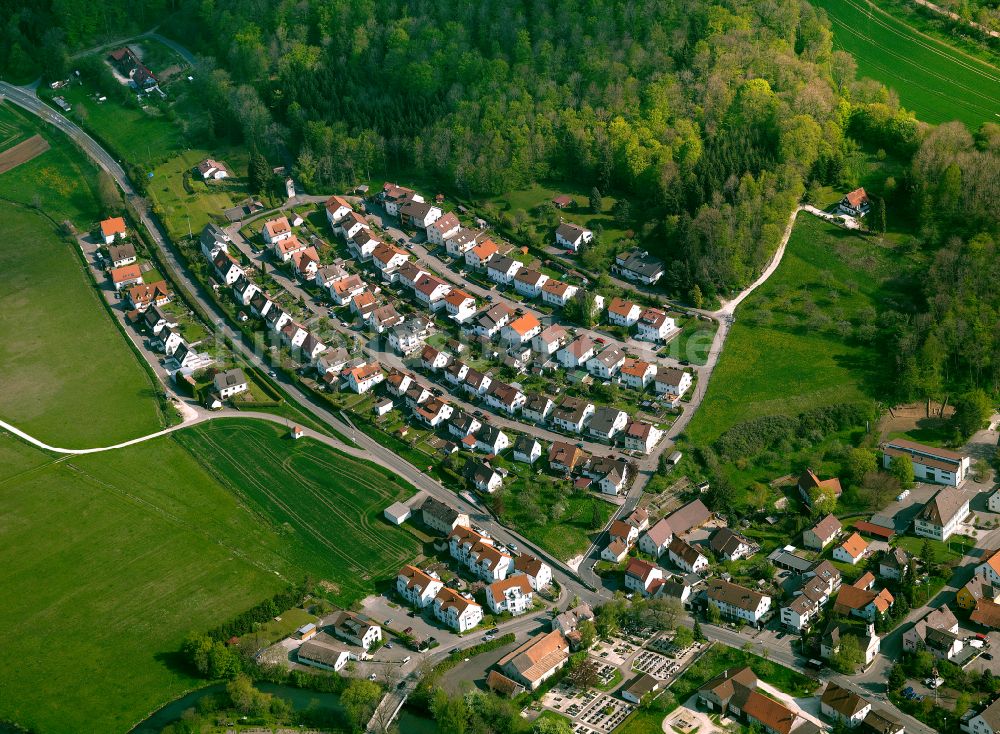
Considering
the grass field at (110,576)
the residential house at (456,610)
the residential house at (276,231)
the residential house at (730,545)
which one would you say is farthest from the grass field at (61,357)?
the residential house at (730,545)

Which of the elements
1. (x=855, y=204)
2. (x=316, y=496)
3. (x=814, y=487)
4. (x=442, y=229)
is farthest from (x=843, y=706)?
(x=442, y=229)

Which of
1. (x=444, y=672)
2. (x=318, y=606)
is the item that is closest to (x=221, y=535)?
(x=318, y=606)

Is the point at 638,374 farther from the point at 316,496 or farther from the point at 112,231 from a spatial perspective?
the point at 112,231

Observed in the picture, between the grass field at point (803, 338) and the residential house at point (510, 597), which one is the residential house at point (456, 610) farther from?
the grass field at point (803, 338)

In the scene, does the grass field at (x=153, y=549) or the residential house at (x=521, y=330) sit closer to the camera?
the grass field at (x=153, y=549)

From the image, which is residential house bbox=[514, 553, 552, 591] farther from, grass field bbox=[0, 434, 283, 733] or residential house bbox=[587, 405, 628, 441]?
grass field bbox=[0, 434, 283, 733]

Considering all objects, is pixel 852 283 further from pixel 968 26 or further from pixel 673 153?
pixel 968 26
